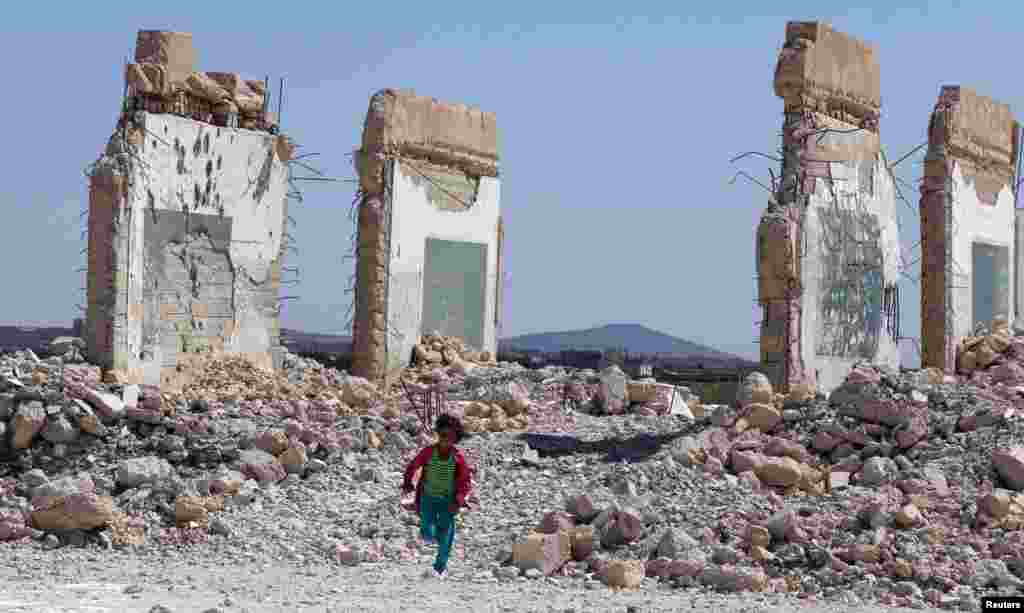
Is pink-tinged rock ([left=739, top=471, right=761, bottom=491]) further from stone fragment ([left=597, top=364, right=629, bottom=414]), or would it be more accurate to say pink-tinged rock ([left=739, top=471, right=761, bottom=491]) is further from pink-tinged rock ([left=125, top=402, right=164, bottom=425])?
stone fragment ([left=597, top=364, right=629, bottom=414])

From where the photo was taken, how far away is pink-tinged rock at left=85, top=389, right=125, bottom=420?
494 inches

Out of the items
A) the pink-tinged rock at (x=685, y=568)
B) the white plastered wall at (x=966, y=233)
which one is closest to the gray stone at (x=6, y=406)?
the pink-tinged rock at (x=685, y=568)

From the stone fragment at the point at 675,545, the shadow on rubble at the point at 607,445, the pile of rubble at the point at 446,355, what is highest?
the pile of rubble at the point at 446,355

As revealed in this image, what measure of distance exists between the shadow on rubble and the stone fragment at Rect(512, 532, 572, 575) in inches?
125

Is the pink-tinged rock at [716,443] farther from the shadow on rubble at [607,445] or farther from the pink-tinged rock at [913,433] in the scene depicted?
the pink-tinged rock at [913,433]

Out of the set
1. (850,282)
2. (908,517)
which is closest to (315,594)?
(908,517)

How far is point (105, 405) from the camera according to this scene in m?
12.6

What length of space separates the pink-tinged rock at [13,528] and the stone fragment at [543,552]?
128 inches

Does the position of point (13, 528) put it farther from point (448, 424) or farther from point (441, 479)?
point (448, 424)

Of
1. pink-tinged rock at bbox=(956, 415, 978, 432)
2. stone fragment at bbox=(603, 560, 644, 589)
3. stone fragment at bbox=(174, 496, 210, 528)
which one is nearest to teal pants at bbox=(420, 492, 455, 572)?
stone fragment at bbox=(603, 560, 644, 589)

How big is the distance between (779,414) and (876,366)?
2.21 meters

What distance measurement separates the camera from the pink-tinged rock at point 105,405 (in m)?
12.5

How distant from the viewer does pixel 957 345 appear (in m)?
15.6

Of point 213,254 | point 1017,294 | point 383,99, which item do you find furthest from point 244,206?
point 1017,294
